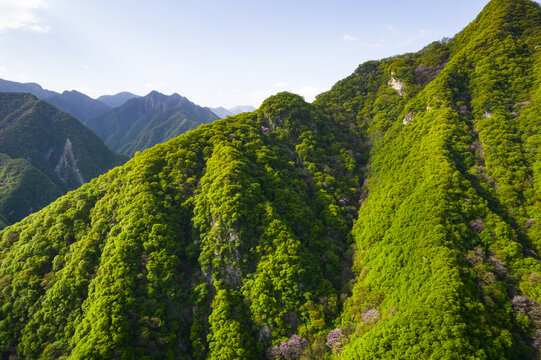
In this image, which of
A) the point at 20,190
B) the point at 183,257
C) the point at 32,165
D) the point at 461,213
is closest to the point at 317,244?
the point at 461,213

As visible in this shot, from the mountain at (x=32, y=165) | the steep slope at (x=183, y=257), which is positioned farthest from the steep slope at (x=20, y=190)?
the steep slope at (x=183, y=257)

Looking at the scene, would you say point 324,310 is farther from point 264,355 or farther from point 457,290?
point 457,290

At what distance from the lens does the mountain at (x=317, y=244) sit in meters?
39.1

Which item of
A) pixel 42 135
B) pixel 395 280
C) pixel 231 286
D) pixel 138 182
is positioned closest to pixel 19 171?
pixel 42 135

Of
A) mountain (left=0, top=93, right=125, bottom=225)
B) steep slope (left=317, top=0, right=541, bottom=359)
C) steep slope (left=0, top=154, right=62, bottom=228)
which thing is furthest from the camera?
mountain (left=0, top=93, right=125, bottom=225)

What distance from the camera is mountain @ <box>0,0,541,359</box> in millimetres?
39125

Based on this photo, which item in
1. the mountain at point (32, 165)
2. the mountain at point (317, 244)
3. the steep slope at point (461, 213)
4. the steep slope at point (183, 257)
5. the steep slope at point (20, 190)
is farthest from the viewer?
the mountain at point (32, 165)

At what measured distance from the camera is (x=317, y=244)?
6038 cm

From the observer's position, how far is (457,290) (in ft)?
120

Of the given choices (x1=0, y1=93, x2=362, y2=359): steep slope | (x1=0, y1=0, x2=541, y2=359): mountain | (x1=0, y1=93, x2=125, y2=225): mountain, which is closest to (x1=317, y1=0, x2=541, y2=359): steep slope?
(x1=0, y1=0, x2=541, y2=359): mountain

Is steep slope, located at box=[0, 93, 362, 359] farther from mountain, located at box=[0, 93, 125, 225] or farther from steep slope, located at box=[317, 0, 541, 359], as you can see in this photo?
mountain, located at box=[0, 93, 125, 225]

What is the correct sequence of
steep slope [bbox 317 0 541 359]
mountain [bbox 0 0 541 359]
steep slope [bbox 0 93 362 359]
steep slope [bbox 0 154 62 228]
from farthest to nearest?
steep slope [bbox 0 154 62 228], steep slope [bbox 0 93 362 359], mountain [bbox 0 0 541 359], steep slope [bbox 317 0 541 359]

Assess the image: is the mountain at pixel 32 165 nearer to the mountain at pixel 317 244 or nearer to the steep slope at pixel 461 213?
the mountain at pixel 317 244

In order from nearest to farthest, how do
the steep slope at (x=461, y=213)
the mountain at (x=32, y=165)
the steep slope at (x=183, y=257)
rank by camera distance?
the steep slope at (x=461, y=213) → the steep slope at (x=183, y=257) → the mountain at (x=32, y=165)
